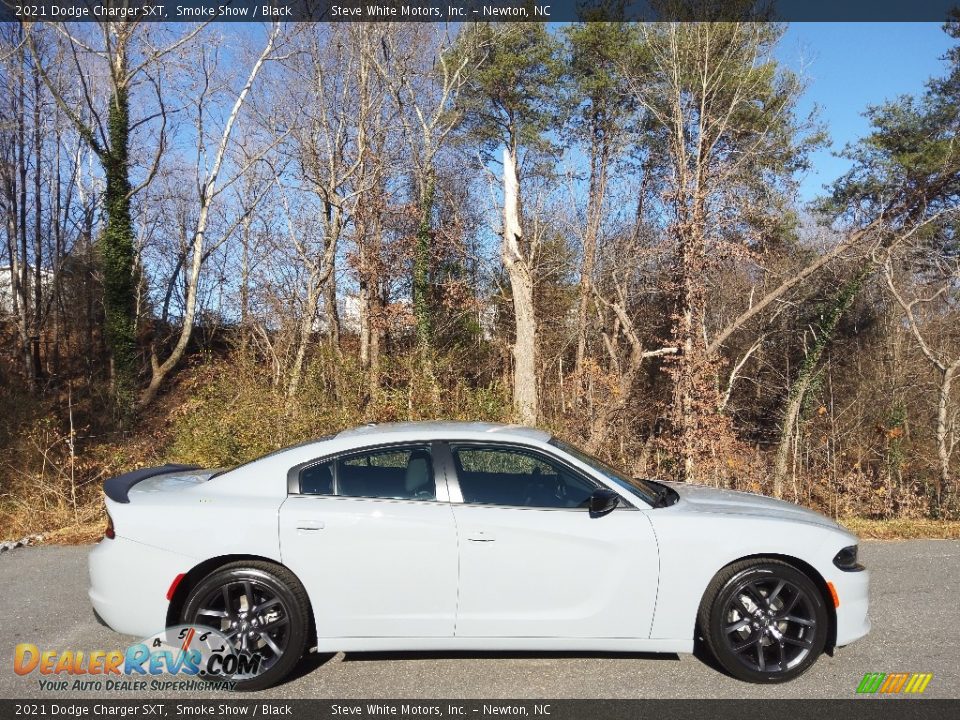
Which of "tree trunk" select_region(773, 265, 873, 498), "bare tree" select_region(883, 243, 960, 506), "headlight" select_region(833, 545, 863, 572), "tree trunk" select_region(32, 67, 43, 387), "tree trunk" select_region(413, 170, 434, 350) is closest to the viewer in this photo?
"headlight" select_region(833, 545, 863, 572)

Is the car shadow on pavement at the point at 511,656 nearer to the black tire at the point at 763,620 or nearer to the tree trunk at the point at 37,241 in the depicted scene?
the black tire at the point at 763,620

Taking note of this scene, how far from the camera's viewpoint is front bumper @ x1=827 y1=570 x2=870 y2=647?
3945 millimetres

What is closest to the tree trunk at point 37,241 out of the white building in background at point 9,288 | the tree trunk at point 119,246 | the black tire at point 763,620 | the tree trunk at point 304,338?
the white building in background at point 9,288

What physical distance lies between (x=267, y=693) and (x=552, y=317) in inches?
769

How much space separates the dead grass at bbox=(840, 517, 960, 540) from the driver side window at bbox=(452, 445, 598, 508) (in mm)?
4932

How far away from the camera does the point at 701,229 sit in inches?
570

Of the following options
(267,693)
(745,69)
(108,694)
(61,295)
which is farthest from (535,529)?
(61,295)

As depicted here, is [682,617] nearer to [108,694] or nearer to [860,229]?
[108,694]

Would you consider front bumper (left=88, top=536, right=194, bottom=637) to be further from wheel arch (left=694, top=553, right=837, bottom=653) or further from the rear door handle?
wheel arch (left=694, top=553, right=837, bottom=653)

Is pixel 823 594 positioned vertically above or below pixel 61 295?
below

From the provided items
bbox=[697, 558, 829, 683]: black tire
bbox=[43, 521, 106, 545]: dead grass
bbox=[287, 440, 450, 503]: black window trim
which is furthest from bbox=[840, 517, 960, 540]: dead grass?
bbox=[43, 521, 106, 545]: dead grass

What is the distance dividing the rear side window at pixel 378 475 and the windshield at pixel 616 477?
0.83 metres

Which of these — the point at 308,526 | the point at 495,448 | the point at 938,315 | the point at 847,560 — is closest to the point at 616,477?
the point at 495,448

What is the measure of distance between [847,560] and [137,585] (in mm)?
3994
